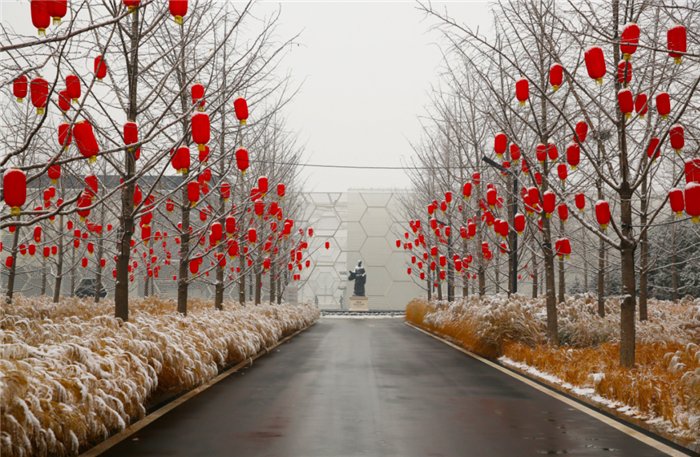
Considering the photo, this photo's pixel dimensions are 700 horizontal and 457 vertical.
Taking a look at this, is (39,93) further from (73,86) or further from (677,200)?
(677,200)

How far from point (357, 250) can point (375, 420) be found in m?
50.2

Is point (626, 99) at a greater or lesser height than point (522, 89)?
lesser

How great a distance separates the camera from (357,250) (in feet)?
190

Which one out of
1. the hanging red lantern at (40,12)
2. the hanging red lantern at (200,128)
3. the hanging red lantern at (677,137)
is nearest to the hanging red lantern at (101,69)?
the hanging red lantern at (200,128)

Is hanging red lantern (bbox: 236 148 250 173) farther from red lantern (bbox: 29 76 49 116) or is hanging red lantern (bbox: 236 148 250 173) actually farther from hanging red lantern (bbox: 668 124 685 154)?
hanging red lantern (bbox: 668 124 685 154)

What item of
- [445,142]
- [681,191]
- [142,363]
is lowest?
[142,363]

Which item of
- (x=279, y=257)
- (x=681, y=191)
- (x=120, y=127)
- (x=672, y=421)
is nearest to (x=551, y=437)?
(x=672, y=421)

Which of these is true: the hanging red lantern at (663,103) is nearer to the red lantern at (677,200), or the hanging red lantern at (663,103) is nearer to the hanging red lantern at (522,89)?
the red lantern at (677,200)

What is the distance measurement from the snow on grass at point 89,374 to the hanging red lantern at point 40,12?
8.64 feet

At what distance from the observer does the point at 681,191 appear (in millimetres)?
7969

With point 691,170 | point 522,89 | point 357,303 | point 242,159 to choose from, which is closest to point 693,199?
point 691,170

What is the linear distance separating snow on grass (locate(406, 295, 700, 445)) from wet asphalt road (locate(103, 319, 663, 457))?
578 mm

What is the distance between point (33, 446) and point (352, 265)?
173 feet

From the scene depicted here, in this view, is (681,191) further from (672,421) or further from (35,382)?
(35,382)
